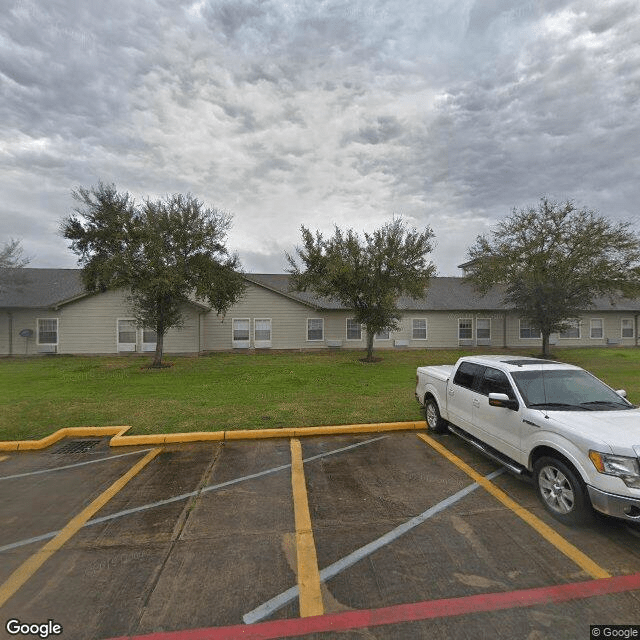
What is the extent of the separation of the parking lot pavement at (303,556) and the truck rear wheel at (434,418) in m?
1.60

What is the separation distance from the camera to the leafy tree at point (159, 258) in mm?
16078

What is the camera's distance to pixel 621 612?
2.81 metres

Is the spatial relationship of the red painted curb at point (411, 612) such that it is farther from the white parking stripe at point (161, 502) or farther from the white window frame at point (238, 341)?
the white window frame at point (238, 341)

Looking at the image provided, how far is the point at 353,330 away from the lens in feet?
85.8

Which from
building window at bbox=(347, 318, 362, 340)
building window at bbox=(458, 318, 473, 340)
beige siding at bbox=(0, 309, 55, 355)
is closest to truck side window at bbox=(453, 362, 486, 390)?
building window at bbox=(347, 318, 362, 340)

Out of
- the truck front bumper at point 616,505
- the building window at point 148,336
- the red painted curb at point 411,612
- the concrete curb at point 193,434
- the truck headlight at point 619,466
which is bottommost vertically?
the red painted curb at point 411,612

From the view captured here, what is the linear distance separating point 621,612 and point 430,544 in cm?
151

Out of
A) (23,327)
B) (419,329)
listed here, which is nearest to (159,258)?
→ (23,327)

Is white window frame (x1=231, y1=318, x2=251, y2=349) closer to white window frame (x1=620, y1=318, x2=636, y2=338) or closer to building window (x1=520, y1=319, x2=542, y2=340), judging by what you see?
building window (x1=520, y1=319, x2=542, y2=340)

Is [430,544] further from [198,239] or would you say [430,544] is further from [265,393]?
[198,239]

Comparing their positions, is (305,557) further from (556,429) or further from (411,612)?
(556,429)

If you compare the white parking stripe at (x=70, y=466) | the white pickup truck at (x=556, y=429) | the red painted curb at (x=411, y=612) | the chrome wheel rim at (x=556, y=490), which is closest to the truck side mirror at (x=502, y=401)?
the white pickup truck at (x=556, y=429)

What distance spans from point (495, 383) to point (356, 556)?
347cm

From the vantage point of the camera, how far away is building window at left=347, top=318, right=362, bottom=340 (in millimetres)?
26047
